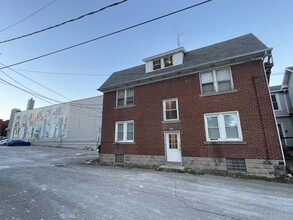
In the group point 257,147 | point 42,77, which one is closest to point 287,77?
point 257,147

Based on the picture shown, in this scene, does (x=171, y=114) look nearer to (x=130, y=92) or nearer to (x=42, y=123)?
(x=130, y=92)

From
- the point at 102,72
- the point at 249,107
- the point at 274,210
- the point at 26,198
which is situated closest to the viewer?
the point at 274,210

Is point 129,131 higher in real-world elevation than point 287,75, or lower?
lower

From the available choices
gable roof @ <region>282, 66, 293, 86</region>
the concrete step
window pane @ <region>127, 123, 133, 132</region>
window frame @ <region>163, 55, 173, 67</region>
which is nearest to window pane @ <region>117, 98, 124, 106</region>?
A: window pane @ <region>127, 123, 133, 132</region>

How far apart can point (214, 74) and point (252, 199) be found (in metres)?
7.00

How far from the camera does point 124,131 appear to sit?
39.0 feet

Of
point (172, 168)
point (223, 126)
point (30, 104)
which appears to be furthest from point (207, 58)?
point (30, 104)

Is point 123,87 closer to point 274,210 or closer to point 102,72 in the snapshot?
point 102,72

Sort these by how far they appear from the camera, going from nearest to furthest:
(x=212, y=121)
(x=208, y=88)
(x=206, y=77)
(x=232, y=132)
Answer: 1. (x=232, y=132)
2. (x=212, y=121)
3. (x=208, y=88)
4. (x=206, y=77)

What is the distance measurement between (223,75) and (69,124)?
2767 centimetres

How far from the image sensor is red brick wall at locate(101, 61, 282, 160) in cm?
772

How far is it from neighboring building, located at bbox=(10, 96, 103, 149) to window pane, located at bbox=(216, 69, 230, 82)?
21153mm

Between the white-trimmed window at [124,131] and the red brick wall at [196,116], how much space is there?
1.16 ft

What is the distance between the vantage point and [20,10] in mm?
7695
